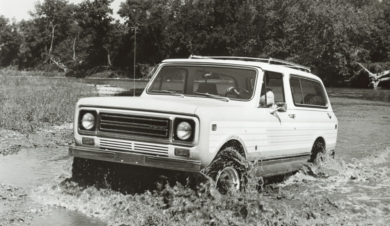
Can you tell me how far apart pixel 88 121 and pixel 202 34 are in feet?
222

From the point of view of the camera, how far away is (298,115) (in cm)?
921

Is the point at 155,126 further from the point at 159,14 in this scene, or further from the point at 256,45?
the point at 159,14

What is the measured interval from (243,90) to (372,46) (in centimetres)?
5561

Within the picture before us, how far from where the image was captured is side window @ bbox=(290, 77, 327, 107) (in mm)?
9383

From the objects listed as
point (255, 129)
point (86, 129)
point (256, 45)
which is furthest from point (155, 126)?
point (256, 45)

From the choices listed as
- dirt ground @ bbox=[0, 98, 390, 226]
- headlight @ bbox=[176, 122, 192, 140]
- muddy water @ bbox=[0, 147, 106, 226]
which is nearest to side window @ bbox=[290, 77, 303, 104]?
headlight @ bbox=[176, 122, 192, 140]

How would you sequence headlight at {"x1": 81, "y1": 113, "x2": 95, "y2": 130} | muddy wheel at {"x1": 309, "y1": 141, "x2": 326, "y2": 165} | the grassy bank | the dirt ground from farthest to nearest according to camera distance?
the grassy bank
muddy wheel at {"x1": 309, "y1": 141, "x2": 326, "y2": 165}
headlight at {"x1": 81, "y1": 113, "x2": 95, "y2": 130}
the dirt ground

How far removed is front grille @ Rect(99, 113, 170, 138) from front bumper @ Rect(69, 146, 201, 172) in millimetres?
277

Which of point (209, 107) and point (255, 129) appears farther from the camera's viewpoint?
point (255, 129)

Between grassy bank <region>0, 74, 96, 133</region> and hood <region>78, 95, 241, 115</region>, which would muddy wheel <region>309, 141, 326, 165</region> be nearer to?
hood <region>78, 95, 241, 115</region>

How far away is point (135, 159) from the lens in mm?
6719

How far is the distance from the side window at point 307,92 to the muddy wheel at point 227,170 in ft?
8.00

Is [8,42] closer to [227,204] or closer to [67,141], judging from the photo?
[67,141]

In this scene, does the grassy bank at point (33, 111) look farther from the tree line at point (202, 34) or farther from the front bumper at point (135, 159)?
the tree line at point (202, 34)
